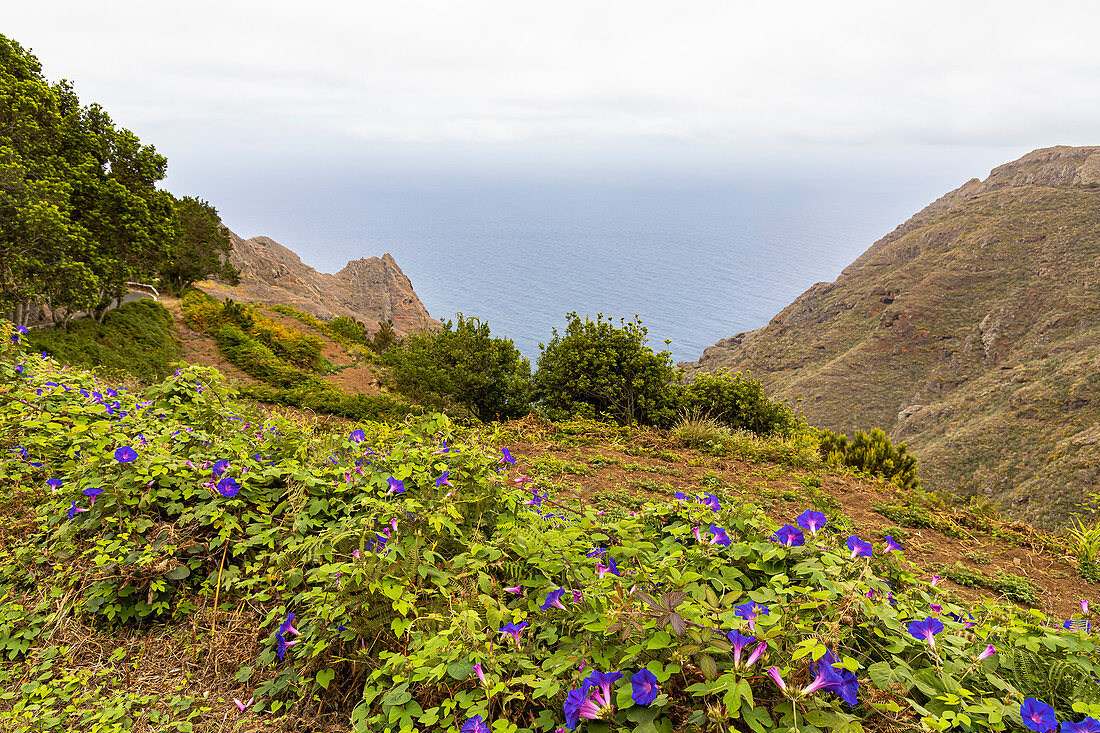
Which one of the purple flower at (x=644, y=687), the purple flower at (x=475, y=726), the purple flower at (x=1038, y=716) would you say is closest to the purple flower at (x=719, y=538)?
the purple flower at (x=644, y=687)

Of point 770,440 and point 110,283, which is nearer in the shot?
point 770,440

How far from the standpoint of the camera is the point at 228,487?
2459mm

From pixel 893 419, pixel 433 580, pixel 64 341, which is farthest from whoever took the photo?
→ pixel 893 419

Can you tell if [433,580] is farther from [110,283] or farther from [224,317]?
[224,317]

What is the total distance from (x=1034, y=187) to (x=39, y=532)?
303 ft

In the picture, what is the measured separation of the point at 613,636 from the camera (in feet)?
5.10

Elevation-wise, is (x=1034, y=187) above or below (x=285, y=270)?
above

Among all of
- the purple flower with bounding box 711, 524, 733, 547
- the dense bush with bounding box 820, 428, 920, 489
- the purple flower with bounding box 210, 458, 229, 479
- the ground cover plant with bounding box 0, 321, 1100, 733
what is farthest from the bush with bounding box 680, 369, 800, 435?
the purple flower with bounding box 210, 458, 229, 479

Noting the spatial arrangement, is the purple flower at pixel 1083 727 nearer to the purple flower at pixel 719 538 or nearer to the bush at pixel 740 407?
the purple flower at pixel 719 538

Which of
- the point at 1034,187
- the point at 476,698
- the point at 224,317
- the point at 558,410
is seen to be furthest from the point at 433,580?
the point at 1034,187

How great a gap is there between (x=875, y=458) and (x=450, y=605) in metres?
9.49

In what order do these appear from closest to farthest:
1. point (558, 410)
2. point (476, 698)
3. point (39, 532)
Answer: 1. point (476, 698)
2. point (39, 532)
3. point (558, 410)

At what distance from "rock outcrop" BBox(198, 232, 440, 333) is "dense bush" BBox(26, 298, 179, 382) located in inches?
909

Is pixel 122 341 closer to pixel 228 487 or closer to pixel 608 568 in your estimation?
pixel 228 487
